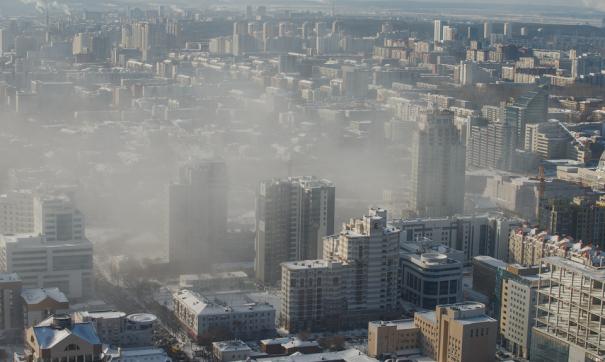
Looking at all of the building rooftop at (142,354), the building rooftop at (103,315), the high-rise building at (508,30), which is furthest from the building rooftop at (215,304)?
the high-rise building at (508,30)

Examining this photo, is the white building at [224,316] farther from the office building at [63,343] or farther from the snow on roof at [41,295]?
the office building at [63,343]

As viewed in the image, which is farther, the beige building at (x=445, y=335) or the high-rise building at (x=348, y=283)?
the high-rise building at (x=348, y=283)

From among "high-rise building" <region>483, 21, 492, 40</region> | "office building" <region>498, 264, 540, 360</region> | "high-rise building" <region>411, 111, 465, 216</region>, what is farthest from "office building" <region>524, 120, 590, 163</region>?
"high-rise building" <region>483, 21, 492, 40</region>

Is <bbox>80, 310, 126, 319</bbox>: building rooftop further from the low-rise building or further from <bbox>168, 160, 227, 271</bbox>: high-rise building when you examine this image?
<bbox>168, 160, 227, 271</bbox>: high-rise building

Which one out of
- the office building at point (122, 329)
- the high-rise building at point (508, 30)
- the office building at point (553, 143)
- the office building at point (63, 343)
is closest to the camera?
the office building at point (63, 343)

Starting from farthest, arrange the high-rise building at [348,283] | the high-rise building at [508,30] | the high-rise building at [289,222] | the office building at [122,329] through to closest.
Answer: the high-rise building at [508,30], the high-rise building at [289,222], the high-rise building at [348,283], the office building at [122,329]

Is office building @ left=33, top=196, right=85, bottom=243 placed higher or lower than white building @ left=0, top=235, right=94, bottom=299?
higher

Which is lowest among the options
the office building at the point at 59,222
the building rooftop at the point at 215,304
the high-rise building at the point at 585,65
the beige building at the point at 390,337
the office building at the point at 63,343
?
the beige building at the point at 390,337

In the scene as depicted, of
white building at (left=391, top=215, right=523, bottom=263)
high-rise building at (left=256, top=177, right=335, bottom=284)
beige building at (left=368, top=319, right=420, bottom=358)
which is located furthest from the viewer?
white building at (left=391, top=215, right=523, bottom=263)
